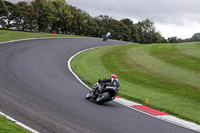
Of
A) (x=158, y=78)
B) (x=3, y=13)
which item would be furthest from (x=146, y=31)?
(x=158, y=78)

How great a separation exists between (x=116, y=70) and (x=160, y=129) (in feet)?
42.0

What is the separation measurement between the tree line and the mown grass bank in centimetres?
3296

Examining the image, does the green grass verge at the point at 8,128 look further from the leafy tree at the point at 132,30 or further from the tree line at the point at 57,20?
the leafy tree at the point at 132,30

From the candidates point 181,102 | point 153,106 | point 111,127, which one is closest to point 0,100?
point 111,127

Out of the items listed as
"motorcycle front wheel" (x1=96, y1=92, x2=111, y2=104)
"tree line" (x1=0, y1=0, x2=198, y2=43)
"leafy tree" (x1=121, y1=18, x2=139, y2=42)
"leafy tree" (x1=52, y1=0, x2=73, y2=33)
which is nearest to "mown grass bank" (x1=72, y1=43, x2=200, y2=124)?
"motorcycle front wheel" (x1=96, y1=92, x2=111, y2=104)

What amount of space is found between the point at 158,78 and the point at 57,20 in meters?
59.6

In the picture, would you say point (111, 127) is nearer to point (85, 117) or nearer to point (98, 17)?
point (85, 117)

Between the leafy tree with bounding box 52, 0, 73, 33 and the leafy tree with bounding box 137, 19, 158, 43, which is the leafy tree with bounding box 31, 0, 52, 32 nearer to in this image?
the leafy tree with bounding box 52, 0, 73, 33

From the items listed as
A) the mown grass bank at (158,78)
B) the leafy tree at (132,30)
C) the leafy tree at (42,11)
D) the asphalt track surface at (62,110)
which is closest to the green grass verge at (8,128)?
the asphalt track surface at (62,110)

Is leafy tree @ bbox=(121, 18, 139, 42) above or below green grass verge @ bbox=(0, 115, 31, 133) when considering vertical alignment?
Answer: above

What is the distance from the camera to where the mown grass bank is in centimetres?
1214

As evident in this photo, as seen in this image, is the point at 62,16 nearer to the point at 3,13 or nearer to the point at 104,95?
the point at 3,13

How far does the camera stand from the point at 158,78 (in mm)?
18203

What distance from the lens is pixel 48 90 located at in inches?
465
